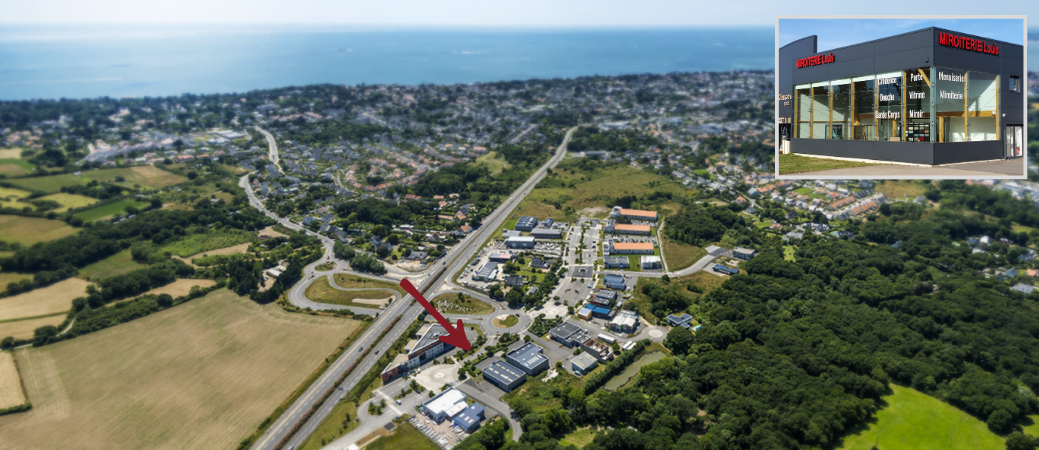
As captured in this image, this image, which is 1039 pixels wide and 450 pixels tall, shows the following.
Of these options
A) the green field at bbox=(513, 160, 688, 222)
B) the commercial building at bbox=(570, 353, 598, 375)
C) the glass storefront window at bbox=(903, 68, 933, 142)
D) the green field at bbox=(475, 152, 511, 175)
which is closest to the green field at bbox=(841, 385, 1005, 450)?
the commercial building at bbox=(570, 353, 598, 375)

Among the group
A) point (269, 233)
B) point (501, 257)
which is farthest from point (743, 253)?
point (269, 233)

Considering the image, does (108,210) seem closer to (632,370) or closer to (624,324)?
(624,324)

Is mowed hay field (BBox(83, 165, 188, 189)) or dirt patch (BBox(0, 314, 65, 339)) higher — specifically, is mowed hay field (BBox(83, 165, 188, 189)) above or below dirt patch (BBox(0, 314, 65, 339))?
above

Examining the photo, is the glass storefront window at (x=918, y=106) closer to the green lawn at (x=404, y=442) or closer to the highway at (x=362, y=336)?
the green lawn at (x=404, y=442)

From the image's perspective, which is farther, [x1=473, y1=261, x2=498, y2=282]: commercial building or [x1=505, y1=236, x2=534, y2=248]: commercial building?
[x1=505, y1=236, x2=534, y2=248]: commercial building

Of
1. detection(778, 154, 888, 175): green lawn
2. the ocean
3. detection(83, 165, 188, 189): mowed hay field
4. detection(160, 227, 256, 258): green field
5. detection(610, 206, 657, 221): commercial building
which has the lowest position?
detection(160, 227, 256, 258): green field

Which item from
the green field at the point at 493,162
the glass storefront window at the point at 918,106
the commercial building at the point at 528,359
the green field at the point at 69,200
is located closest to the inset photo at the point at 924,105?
the glass storefront window at the point at 918,106

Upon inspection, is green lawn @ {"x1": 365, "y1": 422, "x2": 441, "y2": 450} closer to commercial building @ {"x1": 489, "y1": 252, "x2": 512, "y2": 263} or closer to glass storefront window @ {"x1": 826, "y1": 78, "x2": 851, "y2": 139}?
commercial building @ {"x1": 489, "y1": 252, "x2": 512, "y2": 263}
